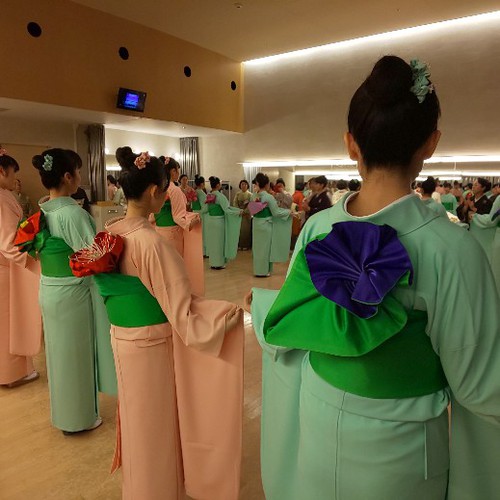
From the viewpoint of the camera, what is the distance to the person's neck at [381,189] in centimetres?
93

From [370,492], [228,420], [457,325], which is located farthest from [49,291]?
[457,325]

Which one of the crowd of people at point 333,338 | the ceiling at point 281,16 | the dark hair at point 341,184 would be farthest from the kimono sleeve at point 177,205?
the dark hair at point 341,184

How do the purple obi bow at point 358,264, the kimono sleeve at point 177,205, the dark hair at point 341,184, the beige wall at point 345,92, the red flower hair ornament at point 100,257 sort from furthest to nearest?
the dark hair at point 341,184 → the beige wall at point 345,92 → the kimono sleeve at point 177,205 → the red flower hair ornament at point 100,257 → the purple obi bow at point 358,264

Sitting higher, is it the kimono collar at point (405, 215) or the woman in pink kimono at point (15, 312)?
the kimono collar at point (405, 215)

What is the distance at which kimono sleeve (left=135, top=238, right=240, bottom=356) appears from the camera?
1.58 m

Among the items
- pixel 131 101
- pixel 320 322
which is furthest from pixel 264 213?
pixel 320 322

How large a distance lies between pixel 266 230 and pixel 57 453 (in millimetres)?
4618

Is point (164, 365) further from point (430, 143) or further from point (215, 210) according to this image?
point (215, 210)

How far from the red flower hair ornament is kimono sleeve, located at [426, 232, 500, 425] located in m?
1.10

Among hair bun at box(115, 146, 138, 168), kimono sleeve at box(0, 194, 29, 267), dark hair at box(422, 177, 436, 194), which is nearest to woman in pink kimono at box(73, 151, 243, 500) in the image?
hair bun at box(115, 146, 138, 168)

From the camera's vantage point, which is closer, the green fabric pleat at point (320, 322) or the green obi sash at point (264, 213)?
the green fabric pleat at point (320, 322)

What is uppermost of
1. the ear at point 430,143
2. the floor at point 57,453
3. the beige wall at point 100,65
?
the beige wall at point 100,65

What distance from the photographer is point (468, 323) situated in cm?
85

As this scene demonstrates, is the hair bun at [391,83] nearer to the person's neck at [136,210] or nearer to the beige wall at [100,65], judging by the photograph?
the person's neck at [136,210]
